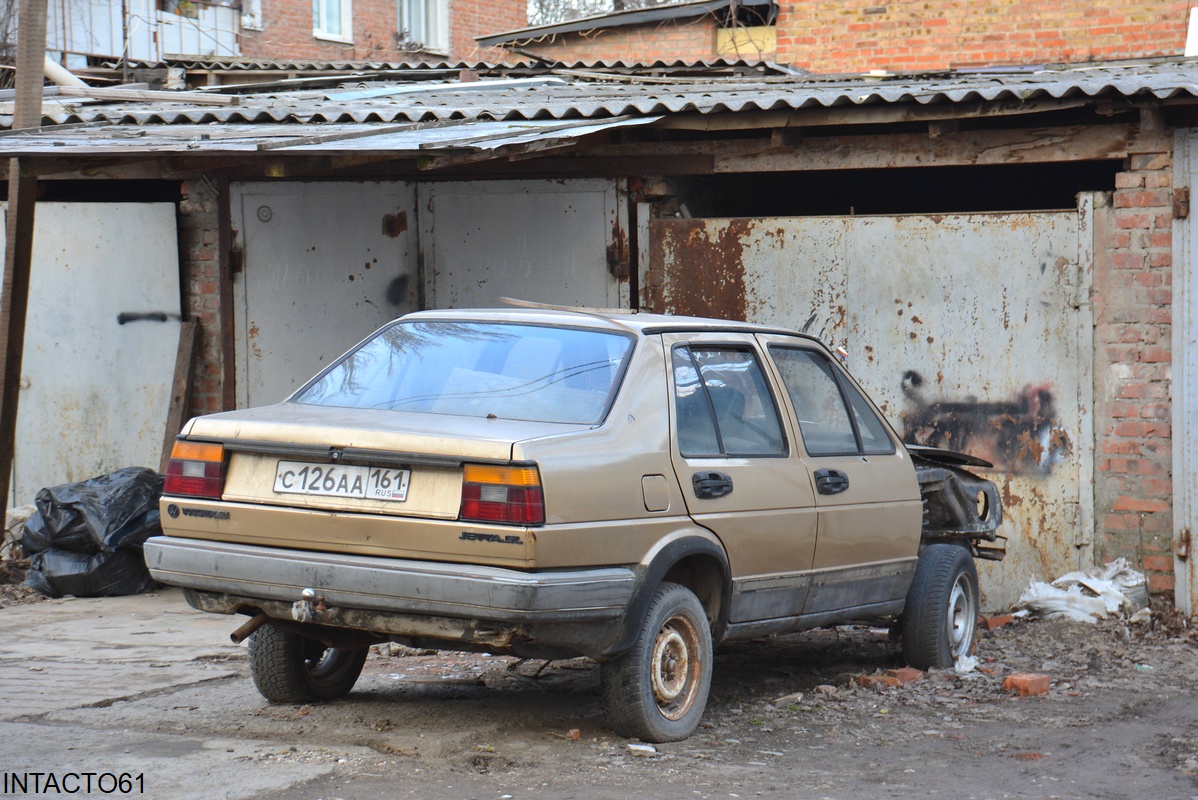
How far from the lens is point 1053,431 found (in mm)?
8086

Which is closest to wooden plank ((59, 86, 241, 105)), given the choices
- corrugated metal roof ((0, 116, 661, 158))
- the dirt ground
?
corrugated metal roof ((0, 116, 661, 158))

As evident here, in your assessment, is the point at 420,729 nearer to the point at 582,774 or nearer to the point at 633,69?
the point at 582,774

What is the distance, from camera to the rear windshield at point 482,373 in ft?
16.1

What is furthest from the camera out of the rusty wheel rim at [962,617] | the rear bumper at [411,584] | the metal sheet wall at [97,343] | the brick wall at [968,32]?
the brick wall at [968,32]

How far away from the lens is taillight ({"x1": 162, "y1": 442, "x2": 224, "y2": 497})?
4.79 metres

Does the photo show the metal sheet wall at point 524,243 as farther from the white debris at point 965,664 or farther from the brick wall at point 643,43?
the brick wall at point 643,43

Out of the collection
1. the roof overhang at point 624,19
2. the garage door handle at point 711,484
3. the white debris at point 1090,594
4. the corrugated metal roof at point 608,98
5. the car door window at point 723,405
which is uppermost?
the roof overhang at point 624,19

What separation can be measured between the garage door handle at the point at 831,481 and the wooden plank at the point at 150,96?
6.21 meters

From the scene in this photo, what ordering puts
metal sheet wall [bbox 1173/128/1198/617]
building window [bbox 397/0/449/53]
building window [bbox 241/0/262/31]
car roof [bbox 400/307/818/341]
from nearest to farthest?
car roof [bbox 400/307/818/341]
metal sheet wall [bbox 1173/128/1198/617]
building window [bbox 241/0/262/31]
building window [bbox 397/0/449/53]

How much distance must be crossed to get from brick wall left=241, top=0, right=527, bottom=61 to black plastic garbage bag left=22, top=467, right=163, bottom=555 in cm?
1739

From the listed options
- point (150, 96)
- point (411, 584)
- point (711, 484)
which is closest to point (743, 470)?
point (711, 484)

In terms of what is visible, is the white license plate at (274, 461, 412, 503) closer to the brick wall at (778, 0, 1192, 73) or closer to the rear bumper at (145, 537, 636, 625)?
the rear bumper at (145, 537, 636, 625)

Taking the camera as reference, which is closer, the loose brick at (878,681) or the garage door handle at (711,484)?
the garage door handle at (711,484)

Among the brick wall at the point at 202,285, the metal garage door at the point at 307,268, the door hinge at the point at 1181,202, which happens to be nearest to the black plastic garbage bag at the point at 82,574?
the brick wall at the point at 202,285
